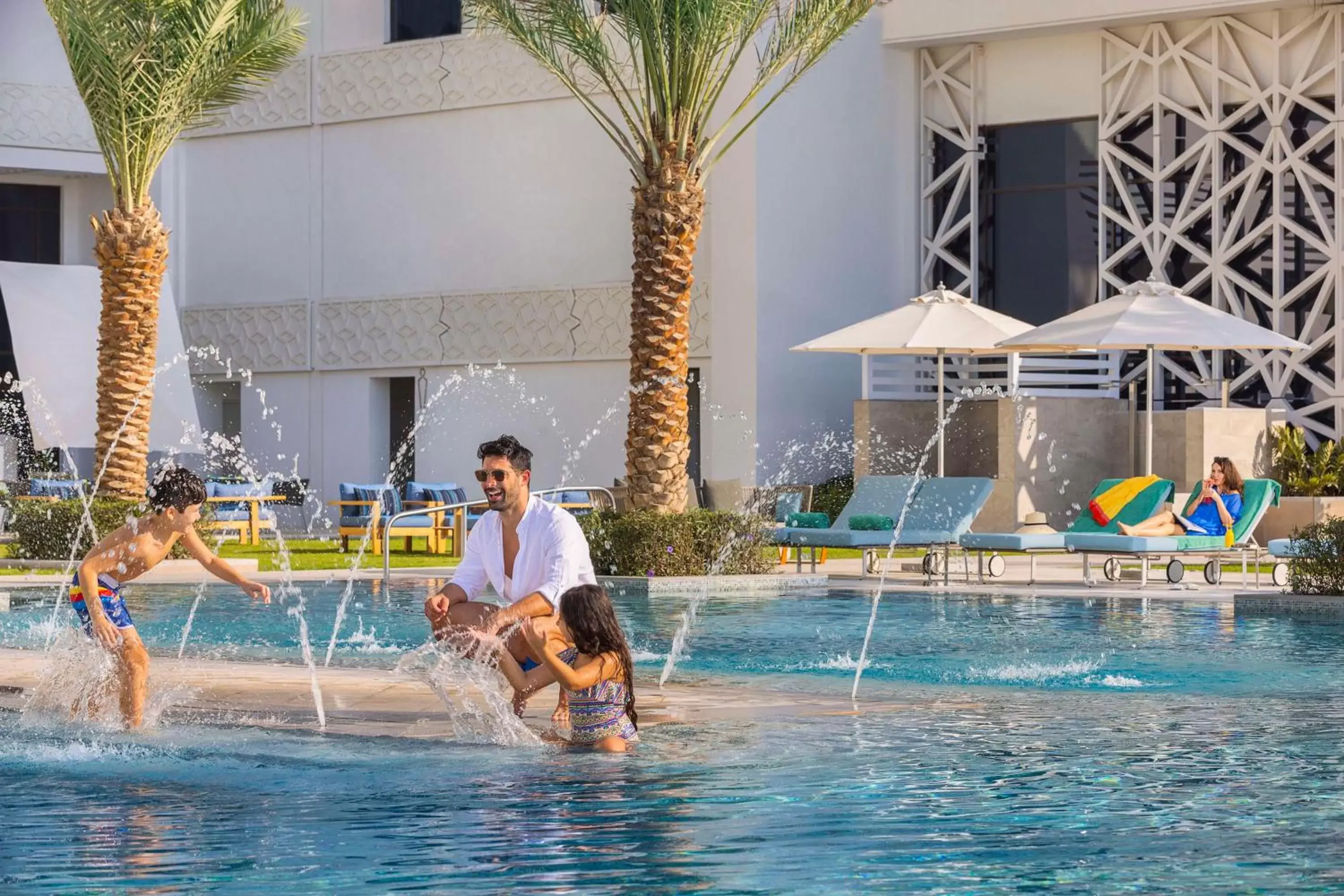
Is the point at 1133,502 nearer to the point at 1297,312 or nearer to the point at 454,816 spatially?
the point at 1297,312

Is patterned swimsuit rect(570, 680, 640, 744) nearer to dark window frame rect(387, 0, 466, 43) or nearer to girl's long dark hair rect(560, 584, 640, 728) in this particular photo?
girl's long dark hair rect(560, 584, 640, 728)

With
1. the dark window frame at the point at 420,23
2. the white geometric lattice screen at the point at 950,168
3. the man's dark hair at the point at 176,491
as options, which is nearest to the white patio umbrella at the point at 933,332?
the white geometric lattice screen at the point at 950,168

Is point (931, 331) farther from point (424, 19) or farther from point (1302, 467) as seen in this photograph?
point (424, 19)

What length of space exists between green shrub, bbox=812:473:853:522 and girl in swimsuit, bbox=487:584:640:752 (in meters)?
18.1

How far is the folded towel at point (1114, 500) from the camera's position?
18391 millimetres

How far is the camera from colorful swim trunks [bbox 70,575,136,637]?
841cm

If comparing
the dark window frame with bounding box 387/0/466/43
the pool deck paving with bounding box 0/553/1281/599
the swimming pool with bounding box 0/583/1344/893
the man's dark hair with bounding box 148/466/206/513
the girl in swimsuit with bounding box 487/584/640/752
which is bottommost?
the swimming pool with bounding box 0/583/1344/893

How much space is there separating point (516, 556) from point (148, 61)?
1384 cm

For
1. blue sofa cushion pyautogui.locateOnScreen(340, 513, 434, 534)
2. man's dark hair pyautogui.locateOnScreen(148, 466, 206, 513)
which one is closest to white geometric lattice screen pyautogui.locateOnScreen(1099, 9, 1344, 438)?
blue sofa cushion pyautogui.locateOnScreen(340, 513, 434, 534)

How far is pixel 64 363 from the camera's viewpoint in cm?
2981

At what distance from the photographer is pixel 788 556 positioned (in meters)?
22.2

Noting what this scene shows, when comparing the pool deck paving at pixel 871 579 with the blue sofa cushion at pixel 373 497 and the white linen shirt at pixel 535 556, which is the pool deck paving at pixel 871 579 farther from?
the white linen shirt at pixel 535 556

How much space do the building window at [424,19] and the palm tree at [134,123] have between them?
9.98 meters

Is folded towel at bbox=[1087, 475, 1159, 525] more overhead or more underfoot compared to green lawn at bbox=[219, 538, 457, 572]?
more overhead
